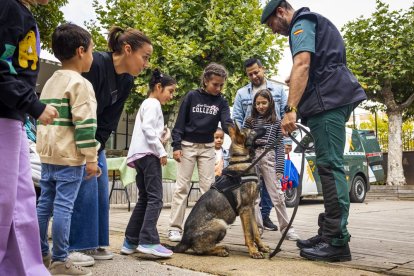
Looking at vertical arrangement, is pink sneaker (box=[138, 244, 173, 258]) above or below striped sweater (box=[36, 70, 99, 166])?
below

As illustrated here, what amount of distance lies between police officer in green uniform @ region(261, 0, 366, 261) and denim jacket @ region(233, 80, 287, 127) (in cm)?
146

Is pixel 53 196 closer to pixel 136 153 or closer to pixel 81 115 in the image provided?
pixel 81 115

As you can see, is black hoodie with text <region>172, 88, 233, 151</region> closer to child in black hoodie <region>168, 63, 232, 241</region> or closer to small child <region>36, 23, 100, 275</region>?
child in black hoodie <region>168, 63, 232, 241</region>

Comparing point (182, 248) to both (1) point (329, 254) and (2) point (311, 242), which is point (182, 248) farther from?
(1) point (329, 254)

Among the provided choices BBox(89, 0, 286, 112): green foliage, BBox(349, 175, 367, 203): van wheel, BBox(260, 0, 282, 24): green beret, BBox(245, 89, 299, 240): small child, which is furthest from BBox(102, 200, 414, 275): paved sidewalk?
BBox(89, 0, 286, 112): green foliage

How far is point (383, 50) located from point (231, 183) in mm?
15065

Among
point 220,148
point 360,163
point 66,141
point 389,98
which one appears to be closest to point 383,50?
point 389,98

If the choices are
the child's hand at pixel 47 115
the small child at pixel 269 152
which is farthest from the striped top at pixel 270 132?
the child's hand at pixel 47 115

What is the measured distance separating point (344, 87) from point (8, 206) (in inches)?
110

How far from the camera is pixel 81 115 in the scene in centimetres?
296

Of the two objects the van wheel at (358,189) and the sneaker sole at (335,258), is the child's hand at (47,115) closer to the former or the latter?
the sneaker sole at (335,258)

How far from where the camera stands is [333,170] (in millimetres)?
3762

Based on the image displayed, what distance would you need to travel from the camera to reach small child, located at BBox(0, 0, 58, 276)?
204 cm

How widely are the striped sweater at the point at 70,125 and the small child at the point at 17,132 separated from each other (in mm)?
687
